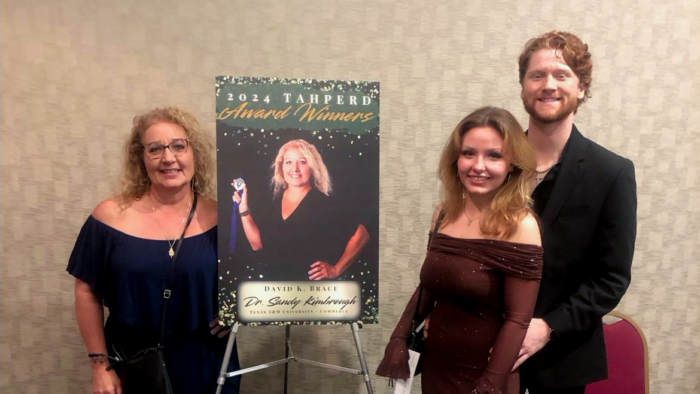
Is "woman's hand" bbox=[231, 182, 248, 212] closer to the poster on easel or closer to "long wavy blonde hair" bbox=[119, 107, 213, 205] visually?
the poster on easel

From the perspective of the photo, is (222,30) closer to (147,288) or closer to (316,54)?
(316,54)

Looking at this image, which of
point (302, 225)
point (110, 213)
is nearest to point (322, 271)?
point (302, 225)

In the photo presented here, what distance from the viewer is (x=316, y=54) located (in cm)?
213

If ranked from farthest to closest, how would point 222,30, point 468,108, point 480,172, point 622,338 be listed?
point 468,108, point 222,30, point 622,338, point 480,172

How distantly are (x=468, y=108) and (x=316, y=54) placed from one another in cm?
79

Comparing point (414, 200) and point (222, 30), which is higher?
point (222, 30)

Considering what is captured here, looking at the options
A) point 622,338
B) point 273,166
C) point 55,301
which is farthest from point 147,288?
point 622,338

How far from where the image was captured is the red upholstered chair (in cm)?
191

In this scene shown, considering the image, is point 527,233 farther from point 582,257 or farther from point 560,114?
point 560,114

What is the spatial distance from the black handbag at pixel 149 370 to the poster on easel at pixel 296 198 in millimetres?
191

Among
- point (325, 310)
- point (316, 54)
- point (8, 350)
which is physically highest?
point (316, 54)

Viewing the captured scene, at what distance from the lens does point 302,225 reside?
1.51m

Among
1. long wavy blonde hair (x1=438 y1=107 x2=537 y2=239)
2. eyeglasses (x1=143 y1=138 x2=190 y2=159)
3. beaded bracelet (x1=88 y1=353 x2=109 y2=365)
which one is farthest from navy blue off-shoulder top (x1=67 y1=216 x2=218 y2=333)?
long wavy blonde hair (x1=438 y1=107 x2=537 y2=239)

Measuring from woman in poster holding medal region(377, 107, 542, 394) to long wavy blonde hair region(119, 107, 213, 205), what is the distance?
87cm
